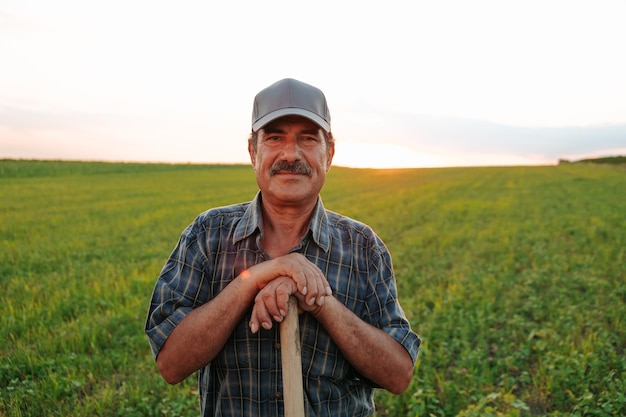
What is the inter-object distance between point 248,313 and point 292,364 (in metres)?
0.38

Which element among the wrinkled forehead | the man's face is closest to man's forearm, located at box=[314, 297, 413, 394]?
the man's face

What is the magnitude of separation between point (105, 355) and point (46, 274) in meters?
4.39

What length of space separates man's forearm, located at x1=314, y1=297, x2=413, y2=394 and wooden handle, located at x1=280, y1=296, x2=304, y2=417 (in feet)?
0.44

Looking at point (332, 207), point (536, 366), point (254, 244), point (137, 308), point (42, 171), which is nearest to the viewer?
point (254, 244)

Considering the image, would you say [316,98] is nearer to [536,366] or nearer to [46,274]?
[536,366]

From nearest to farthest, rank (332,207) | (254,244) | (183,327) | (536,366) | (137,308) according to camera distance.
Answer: (183,327)
(254,244)
(536,366)
(137,308)
(332,207)

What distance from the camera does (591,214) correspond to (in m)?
17.4

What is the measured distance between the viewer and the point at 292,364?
1.89 metres

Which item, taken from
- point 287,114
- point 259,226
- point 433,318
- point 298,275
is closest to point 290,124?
point 287,114

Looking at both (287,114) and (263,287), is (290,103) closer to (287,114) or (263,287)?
(287,114)

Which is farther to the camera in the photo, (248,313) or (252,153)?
(252,153)

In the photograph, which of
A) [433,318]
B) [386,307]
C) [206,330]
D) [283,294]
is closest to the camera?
[283,294]

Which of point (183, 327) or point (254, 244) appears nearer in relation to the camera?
point (183, 327)

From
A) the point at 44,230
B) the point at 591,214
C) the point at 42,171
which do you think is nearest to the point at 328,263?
the point at 44,230
